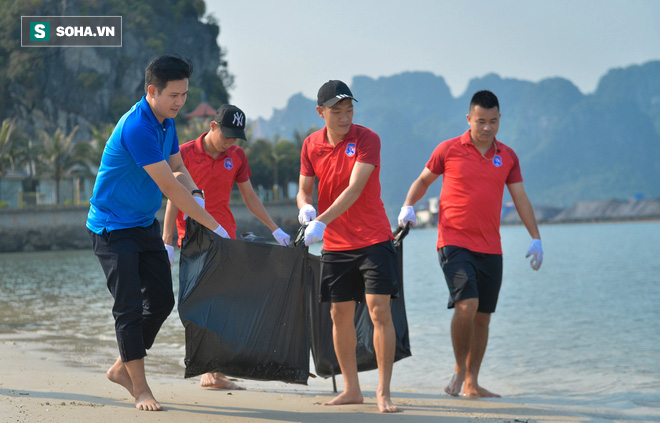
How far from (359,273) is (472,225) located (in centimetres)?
105

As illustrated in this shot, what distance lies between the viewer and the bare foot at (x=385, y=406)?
423 centimetres

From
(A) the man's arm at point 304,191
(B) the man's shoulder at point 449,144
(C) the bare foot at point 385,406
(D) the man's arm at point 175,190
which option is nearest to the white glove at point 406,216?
(B) the man's shoulder at point 449,144

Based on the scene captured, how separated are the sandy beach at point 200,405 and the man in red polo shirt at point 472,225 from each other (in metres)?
0.45

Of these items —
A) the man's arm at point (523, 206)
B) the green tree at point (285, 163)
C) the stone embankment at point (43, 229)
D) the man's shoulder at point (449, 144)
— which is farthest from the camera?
the green tree at point (285, 163)

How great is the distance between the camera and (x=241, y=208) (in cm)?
6581

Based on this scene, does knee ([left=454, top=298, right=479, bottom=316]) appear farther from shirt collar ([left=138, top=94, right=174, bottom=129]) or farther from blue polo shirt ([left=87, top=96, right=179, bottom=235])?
shirt collar ([left=138, top=94, right=174, bottom=129])

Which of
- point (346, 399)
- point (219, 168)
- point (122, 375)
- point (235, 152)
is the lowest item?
point (346, 399)

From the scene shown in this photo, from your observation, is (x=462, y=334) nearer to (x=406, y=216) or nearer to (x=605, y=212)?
(x=406, y=216)

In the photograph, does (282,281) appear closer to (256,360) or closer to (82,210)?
(256,360)

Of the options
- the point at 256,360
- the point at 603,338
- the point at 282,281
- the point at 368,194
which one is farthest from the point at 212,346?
the point at 603,338

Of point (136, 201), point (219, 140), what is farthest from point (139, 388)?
point (219, 140)

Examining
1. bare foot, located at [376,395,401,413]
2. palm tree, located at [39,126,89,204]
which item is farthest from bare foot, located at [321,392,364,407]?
palm tree, located at [39,126,89,204]

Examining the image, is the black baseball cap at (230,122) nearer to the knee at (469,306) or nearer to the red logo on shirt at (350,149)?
the red logo on shirt at (350,149)

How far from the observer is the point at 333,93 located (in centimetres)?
440
